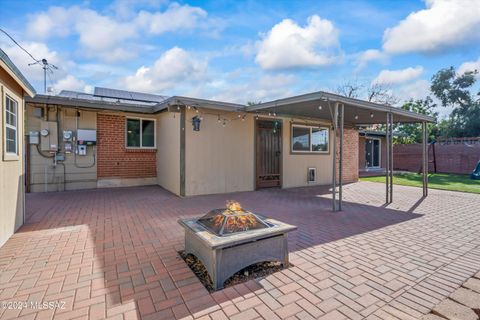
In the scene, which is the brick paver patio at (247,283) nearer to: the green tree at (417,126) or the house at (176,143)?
the house at (176,143)

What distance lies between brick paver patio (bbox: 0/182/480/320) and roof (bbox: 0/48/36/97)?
91.9 inches

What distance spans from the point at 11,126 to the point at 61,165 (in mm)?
4261

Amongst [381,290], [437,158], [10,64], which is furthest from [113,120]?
[437,158]

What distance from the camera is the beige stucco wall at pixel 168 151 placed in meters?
7.00

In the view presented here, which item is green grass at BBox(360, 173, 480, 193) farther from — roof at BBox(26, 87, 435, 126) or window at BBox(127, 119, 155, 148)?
window at BBox(127, 119, 155, 148)

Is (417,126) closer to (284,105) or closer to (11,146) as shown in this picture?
(284,105)

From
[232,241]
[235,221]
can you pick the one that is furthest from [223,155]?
[232,241]

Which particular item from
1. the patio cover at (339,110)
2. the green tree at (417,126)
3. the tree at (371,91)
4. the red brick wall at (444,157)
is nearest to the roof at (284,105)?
the patio cover at (339,110)

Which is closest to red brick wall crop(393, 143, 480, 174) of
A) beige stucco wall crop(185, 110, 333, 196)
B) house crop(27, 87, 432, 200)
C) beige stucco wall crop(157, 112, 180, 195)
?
house crop(27, 87, 432, 200)

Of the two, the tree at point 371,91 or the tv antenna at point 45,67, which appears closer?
the tv antenna at point 45,67

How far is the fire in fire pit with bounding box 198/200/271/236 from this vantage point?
254 centimetres

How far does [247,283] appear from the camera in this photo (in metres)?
2.41

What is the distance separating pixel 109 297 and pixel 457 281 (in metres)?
3.35

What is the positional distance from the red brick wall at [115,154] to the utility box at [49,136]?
1130mm
